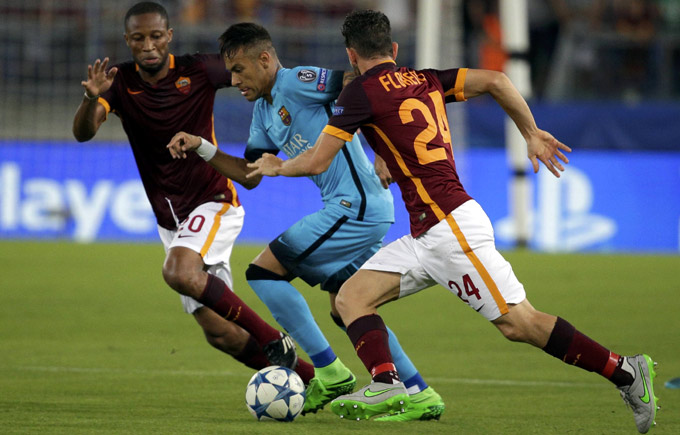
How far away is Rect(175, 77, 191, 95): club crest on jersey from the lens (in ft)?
22.4

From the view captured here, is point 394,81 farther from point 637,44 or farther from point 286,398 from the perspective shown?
point 637,44

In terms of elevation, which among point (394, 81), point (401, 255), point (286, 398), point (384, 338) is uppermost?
point (394, 81)

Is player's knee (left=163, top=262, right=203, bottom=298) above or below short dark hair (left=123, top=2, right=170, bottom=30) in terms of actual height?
below

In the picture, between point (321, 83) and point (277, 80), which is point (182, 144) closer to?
point (277, 80)

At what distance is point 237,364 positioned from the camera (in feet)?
25.1

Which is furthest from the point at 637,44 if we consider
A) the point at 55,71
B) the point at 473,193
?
the point at 55,71

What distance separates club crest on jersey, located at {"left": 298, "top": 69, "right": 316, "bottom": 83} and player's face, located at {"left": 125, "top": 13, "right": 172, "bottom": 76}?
1095mm

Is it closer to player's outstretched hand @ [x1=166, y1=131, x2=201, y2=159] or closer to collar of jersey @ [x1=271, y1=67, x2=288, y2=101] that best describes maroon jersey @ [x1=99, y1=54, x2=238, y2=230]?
collar of jersey @ [x1=271, y1=67, x2=288, y2=101]

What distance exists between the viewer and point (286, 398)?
539 centimetres

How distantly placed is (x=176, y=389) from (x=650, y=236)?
36.7 feet

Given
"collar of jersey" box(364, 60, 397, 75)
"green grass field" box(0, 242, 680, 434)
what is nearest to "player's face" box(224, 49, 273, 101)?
"collar of jersey" box(364, 60, 397, 75)

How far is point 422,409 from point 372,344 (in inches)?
16.4

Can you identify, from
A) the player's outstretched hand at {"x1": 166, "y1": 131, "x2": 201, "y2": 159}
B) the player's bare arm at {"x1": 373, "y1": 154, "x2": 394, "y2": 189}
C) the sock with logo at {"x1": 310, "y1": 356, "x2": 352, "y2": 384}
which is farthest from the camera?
the sock with logo at {"x1": 310, "y1": 356, "x2": 352, "y2": 384}

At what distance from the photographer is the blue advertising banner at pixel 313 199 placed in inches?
630
